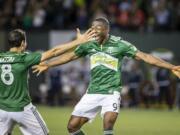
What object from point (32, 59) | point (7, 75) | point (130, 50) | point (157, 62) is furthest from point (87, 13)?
point (7, 75)

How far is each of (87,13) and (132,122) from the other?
766 cm

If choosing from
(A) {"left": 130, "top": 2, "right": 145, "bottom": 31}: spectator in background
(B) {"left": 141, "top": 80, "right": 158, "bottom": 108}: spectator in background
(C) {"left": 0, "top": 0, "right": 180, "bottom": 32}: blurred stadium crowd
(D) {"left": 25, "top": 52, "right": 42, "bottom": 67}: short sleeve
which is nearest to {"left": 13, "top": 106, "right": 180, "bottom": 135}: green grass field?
(B) {"left": 141, "top": 80, "right": 158, "bottom": 108}: spectator in background

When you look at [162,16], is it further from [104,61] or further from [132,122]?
[104,61]

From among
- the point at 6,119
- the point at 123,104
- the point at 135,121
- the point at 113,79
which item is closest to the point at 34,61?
the point at 6,119

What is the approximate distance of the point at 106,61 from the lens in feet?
46.3

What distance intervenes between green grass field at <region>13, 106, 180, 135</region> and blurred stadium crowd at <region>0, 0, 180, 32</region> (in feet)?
11.5

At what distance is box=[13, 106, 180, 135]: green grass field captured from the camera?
19109 mm

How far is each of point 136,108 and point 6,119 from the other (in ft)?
50.6

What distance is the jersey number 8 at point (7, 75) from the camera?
1219 centimetres

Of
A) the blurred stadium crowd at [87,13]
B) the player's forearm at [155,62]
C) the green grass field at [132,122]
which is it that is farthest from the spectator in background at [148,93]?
the player's forearm at [155,62]

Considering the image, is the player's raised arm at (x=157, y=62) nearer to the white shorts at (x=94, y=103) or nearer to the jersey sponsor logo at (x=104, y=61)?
the jersey sponsor logo at (x=104, y=61)

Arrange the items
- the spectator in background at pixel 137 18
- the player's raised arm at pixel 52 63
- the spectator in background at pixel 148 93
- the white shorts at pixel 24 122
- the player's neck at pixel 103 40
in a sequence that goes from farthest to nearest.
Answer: the spectator in background at pixel 137 18, the spectator in background at pixel 148 93, the player's neck at pixel 103 40, the player's raised arm at pixel 52 63, the white shorts at pixel 24 122

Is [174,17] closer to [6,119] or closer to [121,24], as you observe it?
[121,24]

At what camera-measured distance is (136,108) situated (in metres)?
27.3
